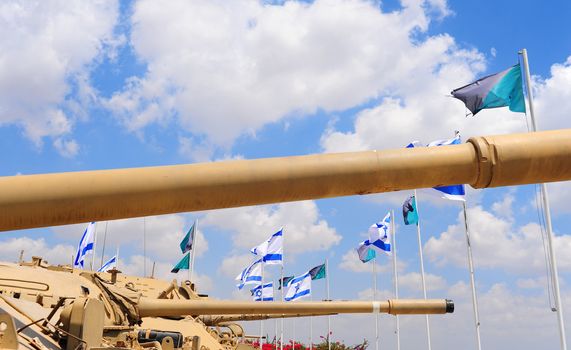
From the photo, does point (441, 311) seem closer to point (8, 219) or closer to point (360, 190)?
point (360, 190)

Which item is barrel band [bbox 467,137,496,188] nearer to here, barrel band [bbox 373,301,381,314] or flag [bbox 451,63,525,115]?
barrel band [bbox 373,301,381,314]

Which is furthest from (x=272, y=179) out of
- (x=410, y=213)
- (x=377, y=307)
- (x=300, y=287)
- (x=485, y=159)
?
(x=300, y=287)

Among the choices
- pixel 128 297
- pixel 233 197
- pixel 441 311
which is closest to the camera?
pixel 233 197

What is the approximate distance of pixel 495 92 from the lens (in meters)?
15.5

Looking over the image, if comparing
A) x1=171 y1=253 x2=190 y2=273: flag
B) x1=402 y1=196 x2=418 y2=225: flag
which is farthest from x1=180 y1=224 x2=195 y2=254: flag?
x1=402 y1=196 x2=418 y2=225: flag

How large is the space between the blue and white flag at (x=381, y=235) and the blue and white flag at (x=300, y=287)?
24.3 feet

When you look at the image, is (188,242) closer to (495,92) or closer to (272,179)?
(495,92)

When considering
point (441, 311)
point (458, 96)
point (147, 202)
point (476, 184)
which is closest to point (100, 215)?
point (147, 202)

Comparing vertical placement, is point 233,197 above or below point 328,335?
below

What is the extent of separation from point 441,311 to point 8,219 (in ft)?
27.6

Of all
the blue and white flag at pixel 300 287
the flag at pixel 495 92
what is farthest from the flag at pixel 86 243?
the flag at pixel 495 92

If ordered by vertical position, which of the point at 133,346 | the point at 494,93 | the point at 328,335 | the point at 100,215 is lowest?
the point at 133,346

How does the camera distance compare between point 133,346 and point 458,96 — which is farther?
point 458,96

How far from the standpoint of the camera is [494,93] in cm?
1547
